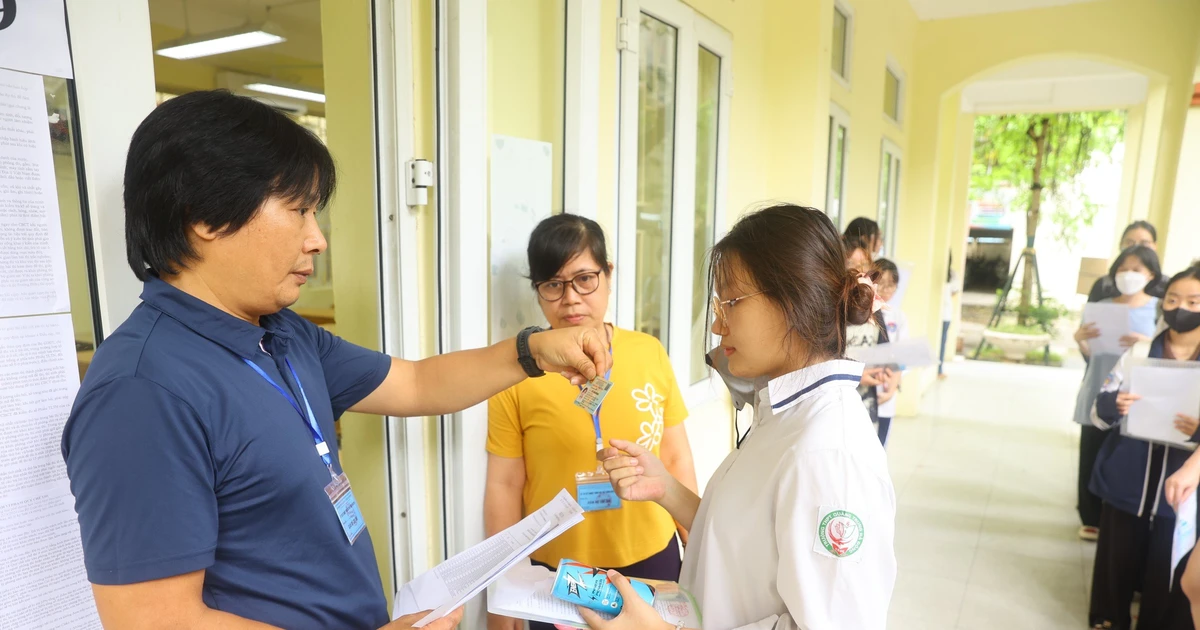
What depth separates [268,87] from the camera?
242 inches

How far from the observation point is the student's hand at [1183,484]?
6.98 feet

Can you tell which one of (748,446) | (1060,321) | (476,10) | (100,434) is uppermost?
(476,10)

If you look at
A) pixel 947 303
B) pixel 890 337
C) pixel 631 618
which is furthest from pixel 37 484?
pixel 947 303

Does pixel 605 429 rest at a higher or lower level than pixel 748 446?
lower

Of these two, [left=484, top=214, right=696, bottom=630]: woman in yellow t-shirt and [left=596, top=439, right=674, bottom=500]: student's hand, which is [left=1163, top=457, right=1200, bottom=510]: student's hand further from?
[left=596, top=439, right=674, bottom=500]: student's hand

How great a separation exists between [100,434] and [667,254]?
7.62ft

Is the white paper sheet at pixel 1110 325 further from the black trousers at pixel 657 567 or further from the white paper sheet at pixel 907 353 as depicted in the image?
the black trousers at pixel 657 567

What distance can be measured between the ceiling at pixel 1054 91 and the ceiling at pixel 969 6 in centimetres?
172

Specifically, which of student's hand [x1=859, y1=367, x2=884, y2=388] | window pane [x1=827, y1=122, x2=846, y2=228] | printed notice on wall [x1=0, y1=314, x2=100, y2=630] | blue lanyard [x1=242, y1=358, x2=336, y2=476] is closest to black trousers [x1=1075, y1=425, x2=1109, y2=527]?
student's hand [x1=859, y1=367, x2=884, y2=388]

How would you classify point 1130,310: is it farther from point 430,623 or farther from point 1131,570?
point 430,623

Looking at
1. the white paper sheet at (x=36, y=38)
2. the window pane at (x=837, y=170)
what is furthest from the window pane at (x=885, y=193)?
the white paper sheet at (x=36, y=38)

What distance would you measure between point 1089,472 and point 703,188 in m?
2.94

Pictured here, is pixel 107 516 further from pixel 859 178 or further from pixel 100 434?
pixel 859 178

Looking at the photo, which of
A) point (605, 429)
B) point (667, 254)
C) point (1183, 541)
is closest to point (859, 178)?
point (667, 254)
